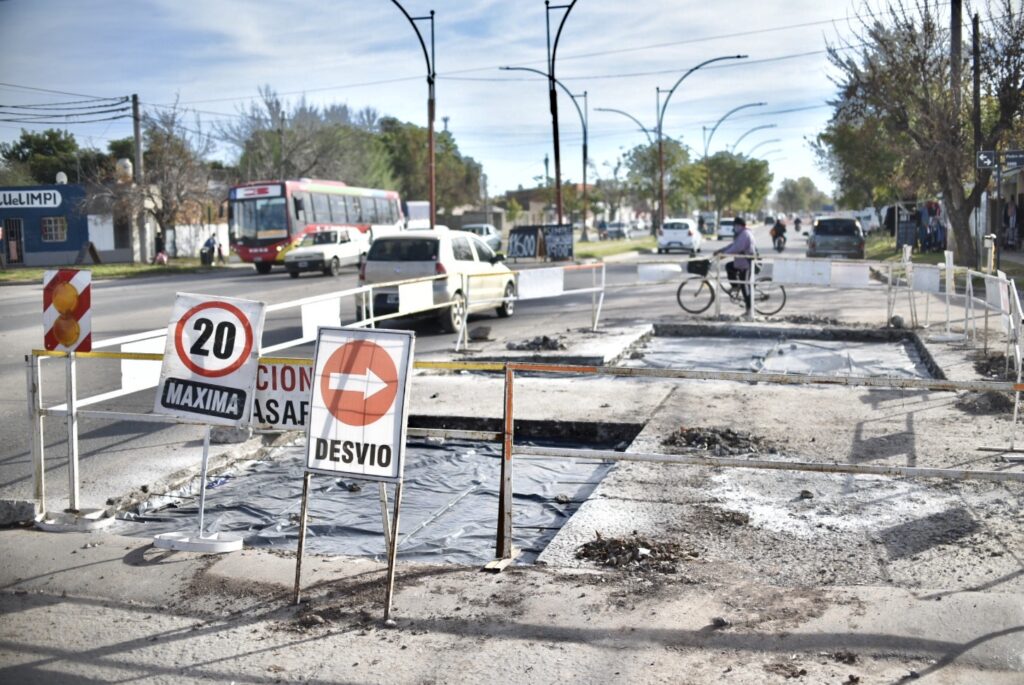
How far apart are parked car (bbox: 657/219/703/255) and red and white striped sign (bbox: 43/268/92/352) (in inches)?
1847

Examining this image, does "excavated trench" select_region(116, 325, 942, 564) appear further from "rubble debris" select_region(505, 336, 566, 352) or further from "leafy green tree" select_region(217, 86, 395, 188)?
"leafy green tree" select_region(217, 86, 395, 188)

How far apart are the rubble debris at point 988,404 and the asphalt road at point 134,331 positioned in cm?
728

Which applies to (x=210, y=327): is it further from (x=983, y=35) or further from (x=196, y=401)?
(x=983, y=35)

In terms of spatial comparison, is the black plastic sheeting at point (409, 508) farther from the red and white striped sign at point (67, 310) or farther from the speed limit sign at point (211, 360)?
the red and white striped sign at point (67, 310)

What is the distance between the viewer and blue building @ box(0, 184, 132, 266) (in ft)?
28.7

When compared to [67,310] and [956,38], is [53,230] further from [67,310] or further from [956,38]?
[956,38]

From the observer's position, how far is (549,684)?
4.28m

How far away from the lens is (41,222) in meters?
9.94

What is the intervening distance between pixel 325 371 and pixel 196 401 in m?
1.26

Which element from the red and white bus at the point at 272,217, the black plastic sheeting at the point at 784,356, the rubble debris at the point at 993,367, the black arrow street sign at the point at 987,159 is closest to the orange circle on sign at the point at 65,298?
the black plastic sheeting at the point at 784,356

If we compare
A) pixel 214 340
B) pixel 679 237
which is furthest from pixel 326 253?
pixel 214 340

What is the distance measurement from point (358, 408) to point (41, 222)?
6.07 m

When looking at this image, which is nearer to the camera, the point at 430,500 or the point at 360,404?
the point at 360,404

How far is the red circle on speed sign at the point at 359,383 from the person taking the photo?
17.6 feet
